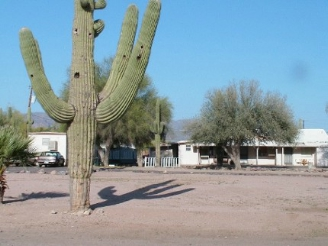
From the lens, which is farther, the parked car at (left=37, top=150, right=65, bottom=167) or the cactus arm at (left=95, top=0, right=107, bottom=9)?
the parked car at (left=37, top=150, right=65, bottom=167)

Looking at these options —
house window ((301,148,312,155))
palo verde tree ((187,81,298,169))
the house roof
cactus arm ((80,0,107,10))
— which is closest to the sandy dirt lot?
cactus arm ((80,0,107,10))

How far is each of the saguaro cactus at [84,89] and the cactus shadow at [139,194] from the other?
6.89ft

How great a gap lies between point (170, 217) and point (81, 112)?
3.42m

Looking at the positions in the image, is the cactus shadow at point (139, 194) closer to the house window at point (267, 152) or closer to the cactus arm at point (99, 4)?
the cactus arm at point (99, 4)

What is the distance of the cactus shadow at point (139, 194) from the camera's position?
17.0 m

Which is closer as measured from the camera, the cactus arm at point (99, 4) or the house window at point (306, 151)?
the cactus arm at point (99, 4)

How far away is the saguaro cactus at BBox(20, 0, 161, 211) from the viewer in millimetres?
13461

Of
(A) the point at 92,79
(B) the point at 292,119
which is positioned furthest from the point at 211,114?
(A) the point at 92,79

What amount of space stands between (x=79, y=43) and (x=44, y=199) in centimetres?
615

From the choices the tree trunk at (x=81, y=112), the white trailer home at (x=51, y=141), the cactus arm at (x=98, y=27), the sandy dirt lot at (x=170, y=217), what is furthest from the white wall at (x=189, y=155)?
the tree trunk at (x=81, y=112)

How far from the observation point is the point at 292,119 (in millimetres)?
39719

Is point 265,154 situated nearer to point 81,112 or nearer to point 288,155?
point 288,155

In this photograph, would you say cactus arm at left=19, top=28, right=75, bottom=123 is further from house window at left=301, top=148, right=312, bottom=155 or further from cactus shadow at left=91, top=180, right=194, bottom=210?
house window at left=301, top=148, right=312, bottom=155

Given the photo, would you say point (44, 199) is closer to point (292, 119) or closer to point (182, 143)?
point (292, 119)
